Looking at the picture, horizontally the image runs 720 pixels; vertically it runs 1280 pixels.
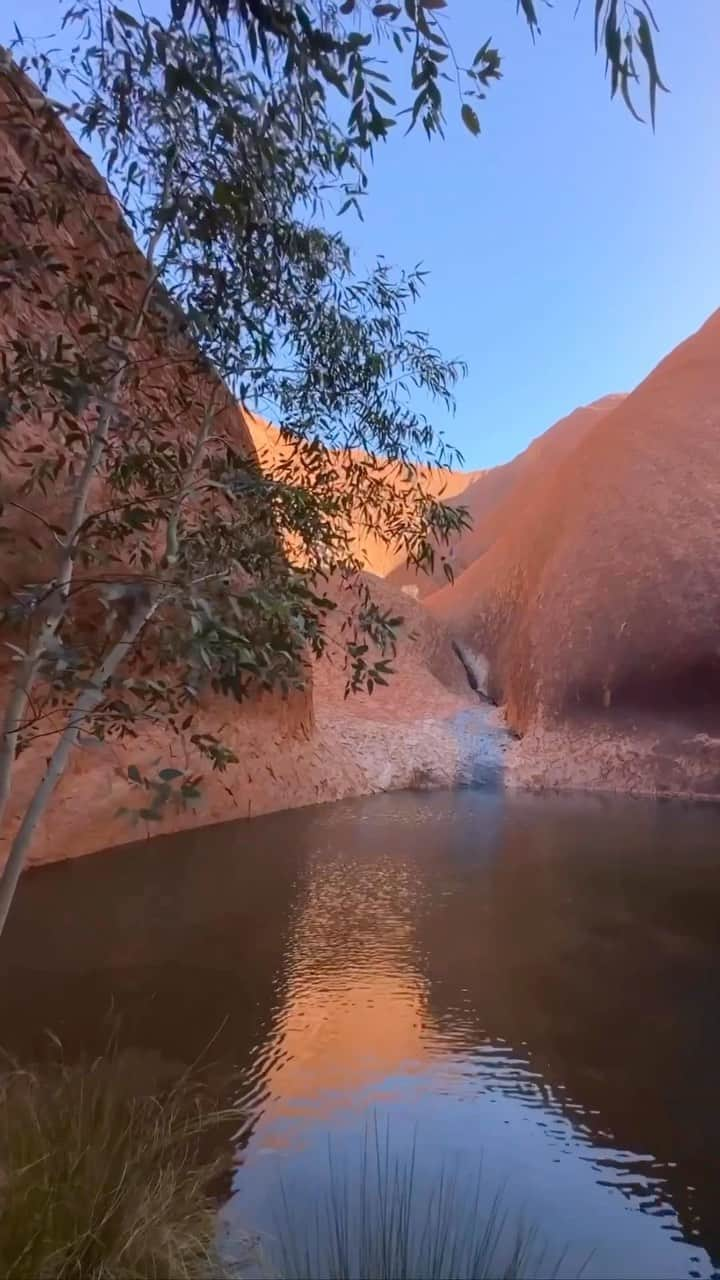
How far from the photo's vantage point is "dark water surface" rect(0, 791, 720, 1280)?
2.79 m

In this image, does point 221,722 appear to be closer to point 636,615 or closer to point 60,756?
point 636,615

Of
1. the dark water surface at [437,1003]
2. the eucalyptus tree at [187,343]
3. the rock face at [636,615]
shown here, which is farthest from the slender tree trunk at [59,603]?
the rock face at [636,615]

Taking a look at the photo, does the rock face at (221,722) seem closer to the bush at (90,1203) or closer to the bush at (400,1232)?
the bush at (90,1203)

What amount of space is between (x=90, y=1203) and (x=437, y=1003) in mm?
2727

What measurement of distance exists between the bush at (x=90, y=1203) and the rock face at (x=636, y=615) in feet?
33.0

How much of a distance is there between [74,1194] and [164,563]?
1599 millimetres

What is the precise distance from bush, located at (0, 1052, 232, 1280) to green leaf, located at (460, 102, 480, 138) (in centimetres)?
247

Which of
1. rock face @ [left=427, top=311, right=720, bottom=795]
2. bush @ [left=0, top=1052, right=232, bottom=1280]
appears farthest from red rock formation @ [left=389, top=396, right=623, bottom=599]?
bush @ [left=0, top=1052, right=232, bottom=1280]

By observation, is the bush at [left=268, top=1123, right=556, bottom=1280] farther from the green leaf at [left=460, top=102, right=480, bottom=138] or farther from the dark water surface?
the green leaf at [left=460, top=102, right=480, bottom=138]

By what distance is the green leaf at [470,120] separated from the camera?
79.8 inches

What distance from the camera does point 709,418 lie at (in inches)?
551

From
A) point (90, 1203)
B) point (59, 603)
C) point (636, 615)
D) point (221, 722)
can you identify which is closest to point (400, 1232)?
point (90, 1203)

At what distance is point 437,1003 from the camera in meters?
4.38

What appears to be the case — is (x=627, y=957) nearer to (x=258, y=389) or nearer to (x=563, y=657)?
(x=258, y=389)
